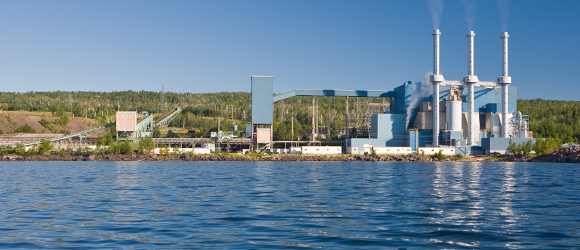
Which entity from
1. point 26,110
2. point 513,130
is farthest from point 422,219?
point 26,110

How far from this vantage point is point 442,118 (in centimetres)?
10200

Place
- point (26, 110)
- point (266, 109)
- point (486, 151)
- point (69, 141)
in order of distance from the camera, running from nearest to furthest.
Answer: point (486, 151) < point (266, 109) < point (69, 141) < point (26, 110)

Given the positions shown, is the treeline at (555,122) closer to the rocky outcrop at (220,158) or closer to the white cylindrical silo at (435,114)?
the white cylindrical silo at (435,114)

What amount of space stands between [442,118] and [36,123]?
396 feet

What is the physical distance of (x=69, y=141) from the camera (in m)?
121

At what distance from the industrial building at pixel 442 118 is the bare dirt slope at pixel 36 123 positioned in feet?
270

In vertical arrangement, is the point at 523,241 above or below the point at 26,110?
below

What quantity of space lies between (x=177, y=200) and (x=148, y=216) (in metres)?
5.22

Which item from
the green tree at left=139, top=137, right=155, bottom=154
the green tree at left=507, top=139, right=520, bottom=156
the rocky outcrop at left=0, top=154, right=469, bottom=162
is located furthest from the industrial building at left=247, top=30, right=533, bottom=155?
the green tree at left=139, top=137, right=155, bottom=154

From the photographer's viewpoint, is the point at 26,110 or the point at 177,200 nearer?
the point at 177,200

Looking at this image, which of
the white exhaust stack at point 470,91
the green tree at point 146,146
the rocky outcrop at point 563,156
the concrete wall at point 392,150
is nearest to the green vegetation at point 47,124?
the green tree at point 146,146

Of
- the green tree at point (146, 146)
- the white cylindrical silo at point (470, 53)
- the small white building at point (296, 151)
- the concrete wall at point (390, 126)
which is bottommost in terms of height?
the small white building at point (296, 151)

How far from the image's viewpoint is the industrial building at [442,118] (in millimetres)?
97812

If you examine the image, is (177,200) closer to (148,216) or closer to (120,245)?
(148,216)
